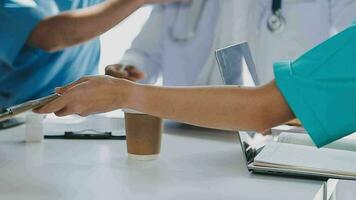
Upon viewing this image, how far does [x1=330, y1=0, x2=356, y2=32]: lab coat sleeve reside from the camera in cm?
162

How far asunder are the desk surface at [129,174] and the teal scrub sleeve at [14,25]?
56 cm

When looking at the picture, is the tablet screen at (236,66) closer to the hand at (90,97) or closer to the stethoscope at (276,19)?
the hand at (90,97)

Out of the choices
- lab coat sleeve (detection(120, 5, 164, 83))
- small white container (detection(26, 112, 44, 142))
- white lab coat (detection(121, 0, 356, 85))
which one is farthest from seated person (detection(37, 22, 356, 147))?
lab coat sleeve (detection(120, 5, 164, 83))

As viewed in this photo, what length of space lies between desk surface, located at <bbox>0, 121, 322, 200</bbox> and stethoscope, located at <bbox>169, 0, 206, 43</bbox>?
615 millimetres

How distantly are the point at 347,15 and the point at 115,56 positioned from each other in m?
0.88

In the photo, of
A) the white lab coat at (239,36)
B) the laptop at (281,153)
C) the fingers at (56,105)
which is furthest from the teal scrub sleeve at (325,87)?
the white lab coat at (239,36)

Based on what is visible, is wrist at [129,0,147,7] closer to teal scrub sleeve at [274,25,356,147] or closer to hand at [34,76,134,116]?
hand at [34,76,134,116]

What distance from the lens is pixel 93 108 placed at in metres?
0.91

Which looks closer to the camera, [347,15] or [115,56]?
[347,15]

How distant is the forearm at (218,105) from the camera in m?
0.85

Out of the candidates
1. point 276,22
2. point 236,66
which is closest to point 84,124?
point 236,66

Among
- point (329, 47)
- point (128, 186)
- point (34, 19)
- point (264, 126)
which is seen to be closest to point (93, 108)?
point (128, 186)

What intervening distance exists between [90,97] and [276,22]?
3.04 ft

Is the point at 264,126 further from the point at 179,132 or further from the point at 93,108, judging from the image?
the point at 179,132
